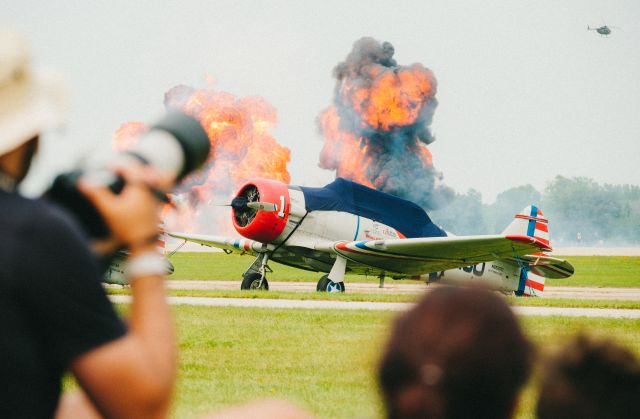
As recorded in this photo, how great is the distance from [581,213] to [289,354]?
409 ft

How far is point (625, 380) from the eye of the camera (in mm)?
1503

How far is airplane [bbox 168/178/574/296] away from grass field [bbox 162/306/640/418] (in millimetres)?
6298

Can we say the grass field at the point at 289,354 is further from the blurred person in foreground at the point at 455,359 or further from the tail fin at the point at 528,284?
the tail fin at the point at 528,284

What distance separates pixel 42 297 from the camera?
4.69ft

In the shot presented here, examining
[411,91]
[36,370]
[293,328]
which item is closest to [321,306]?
[293,328]

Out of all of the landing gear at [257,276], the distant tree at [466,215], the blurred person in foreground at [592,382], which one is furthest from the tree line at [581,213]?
the blurred person in foreground at [592,382]

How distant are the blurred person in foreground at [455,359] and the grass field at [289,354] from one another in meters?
1.88

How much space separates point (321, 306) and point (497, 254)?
806 centimetres

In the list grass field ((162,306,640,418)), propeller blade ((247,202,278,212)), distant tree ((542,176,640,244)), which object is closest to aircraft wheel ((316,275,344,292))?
propeller blade ((247,202,278,212))

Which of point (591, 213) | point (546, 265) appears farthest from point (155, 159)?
point (591, 213)

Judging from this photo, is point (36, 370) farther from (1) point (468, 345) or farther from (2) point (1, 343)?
(1) point (468, 345)

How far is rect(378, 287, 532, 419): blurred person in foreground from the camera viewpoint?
4.23 ft

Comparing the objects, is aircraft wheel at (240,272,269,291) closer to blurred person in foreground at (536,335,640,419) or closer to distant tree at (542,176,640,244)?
blurred person in foreground at (536,335,640,419)

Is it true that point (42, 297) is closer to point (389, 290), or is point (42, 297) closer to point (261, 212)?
point (261, 212)
